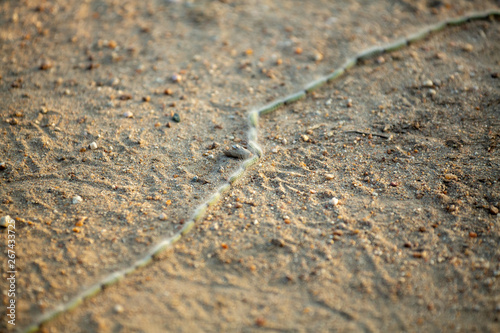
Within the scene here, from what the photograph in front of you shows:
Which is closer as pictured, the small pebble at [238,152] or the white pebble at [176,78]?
the small pebble at [238,152]

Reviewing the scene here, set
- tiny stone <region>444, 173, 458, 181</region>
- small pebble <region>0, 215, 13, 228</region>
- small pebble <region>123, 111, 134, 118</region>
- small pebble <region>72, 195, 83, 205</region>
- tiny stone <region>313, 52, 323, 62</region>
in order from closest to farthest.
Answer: small pebble <region>0, 215, 13, 228</region> < small pebble <region>72, 195, 83, 205</region> < tiny stone <region>444, 173, 458, 181</region> < small pebble <region>123, 111, 134, 118</region> < tiny stone <region>313, 52, 323, 62</region>

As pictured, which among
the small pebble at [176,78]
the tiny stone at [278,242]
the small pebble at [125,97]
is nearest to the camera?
the tiny stone at [278,242]

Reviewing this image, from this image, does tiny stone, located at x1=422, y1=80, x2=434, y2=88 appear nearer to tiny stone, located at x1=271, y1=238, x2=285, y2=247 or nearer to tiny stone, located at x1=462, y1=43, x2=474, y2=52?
tiny stone, located at x1=462, y1=43, x2=474, y2=52

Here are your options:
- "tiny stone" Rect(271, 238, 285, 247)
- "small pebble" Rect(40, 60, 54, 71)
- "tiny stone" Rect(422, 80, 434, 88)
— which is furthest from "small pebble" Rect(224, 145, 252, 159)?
"small pebble" Rect(40, 60, 54, 71)

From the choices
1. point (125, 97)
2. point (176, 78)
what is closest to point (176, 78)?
point (176, 78)

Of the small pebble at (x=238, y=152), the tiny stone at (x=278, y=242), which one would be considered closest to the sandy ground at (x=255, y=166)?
the tiny stone at (x=278, y=242)

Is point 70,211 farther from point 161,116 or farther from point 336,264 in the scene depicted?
point 336,264

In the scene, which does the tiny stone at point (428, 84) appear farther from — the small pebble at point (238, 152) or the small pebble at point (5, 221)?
the small pebble at point (5, 221)

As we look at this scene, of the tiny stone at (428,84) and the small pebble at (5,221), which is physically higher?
the tiny stone at (428,84)

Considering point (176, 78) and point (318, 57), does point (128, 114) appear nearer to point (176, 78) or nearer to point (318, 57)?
point (176, 78)
